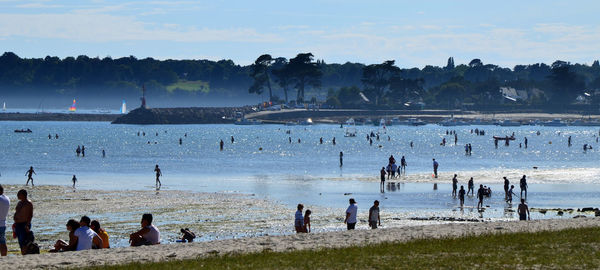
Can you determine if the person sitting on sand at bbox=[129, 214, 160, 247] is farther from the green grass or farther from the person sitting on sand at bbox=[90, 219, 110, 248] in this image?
the green grass

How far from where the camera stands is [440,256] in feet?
60.1

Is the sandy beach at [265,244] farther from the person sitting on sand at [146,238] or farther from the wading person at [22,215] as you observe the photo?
the wading person at [22,215]

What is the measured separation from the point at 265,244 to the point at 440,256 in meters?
4.70

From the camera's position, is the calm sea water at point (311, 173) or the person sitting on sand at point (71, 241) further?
the calm sea water at point (311, 173)

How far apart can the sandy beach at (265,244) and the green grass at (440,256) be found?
99cm

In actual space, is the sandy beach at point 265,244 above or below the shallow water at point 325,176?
above

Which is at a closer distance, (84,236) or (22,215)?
(22,215)

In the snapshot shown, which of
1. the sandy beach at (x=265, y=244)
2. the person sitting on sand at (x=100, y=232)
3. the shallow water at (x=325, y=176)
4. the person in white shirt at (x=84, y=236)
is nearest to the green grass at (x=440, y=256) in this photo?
→ the sandy beach at (x=265, y=244)

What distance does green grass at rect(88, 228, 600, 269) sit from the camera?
677 inches

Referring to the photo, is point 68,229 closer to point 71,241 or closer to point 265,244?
point 71,241

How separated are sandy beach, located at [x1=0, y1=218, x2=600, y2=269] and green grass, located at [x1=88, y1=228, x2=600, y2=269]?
3.24 feet

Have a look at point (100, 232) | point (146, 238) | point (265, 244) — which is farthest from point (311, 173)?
point (100, 232)

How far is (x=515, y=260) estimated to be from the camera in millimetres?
17625

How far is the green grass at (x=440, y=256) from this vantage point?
56.4ft
